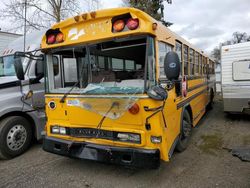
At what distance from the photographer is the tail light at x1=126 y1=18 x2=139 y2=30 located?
2947 millimetres

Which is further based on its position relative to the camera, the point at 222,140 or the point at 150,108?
the point at 222,140

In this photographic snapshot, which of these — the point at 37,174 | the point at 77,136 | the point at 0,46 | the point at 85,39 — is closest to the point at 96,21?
the point at 85,39

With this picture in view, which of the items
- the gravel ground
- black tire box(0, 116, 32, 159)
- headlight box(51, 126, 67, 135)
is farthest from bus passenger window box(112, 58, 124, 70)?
black tire box(0, 116, 32, 159)

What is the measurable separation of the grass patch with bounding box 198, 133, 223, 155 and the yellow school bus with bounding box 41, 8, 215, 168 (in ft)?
3.45

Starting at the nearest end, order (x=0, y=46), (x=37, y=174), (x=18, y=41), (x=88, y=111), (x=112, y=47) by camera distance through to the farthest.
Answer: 1. (x=88, y=111)
2. (x=112, y=47)
3. (x=37, y=174)
4. (x=18, y=41)
5. (x=0, y=46)

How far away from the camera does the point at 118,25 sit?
308 centimetres

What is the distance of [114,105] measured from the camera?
3.16 metres

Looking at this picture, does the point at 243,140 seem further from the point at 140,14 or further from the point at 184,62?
the point at 140,14

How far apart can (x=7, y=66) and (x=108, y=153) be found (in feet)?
13.0

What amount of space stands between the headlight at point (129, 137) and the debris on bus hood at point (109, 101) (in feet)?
0.91

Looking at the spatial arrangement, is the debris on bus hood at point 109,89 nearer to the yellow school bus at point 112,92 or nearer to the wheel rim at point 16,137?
the yellow school bus at point 112,92

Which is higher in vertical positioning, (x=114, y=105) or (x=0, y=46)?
(x=0, y=46)

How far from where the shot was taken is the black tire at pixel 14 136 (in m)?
4.52

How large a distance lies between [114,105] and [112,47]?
105cm
